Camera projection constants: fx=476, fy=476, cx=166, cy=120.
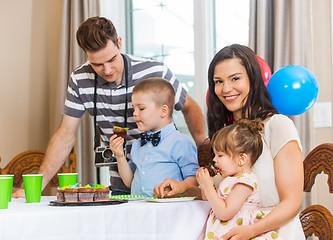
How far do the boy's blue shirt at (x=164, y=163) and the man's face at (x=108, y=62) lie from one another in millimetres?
568

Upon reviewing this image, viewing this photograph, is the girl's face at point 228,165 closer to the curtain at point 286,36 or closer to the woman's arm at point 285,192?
the woman's arm at point 285,192

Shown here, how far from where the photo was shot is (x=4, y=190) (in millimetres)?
1535

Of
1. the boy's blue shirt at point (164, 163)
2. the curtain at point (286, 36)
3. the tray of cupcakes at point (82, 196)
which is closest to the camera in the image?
the tray of cupcakes at point (82, 196)

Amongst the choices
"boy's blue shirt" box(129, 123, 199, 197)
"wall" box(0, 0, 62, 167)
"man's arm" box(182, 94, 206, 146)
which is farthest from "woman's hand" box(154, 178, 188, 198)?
"wall" box(0, 0, 62, 167)

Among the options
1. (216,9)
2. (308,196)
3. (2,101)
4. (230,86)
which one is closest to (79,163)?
(2,101)

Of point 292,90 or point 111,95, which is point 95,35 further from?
point 292,90

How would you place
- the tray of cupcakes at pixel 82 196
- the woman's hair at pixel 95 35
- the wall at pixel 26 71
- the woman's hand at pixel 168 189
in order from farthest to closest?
1. the wall at pixel 26 71
2. the woman's hair at pixel 95 35
3. the woman's hand at pixel 168 189
4. the tray of cupcakes at pixel 82 196

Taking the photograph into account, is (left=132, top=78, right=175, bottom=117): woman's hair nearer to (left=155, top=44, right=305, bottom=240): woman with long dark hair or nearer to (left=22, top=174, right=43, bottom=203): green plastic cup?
(left=155, top=44, right=305, bottom=240): woman with long dark hair

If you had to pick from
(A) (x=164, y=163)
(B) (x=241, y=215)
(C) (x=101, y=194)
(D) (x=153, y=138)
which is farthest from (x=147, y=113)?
(B) (x=241, y=215)

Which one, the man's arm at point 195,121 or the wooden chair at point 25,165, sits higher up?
the man's arm at point 195,121

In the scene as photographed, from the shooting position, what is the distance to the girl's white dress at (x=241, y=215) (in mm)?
1525

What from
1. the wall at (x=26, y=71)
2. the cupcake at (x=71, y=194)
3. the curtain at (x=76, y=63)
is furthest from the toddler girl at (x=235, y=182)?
the wall at (x=26, y=71)

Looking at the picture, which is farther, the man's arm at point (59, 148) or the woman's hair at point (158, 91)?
the man's arm at point (59, 148)

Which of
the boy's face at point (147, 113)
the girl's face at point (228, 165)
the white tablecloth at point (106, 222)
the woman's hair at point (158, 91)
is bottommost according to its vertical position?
the white tablecloth at point (106, 222)
